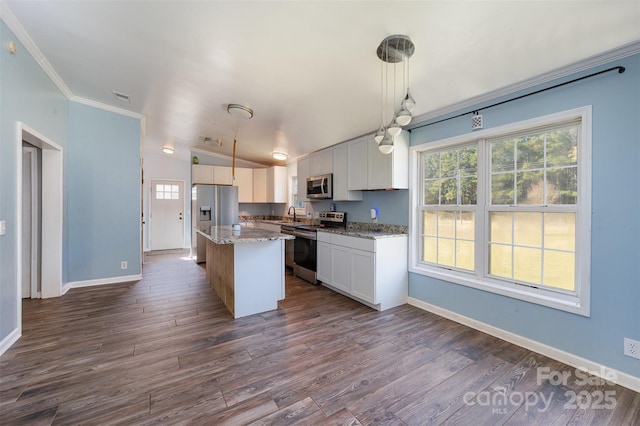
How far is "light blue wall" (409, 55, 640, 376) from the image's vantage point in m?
1.86

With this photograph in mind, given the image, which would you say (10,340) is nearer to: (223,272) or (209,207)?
(223,272)

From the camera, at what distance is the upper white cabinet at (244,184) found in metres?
6.67

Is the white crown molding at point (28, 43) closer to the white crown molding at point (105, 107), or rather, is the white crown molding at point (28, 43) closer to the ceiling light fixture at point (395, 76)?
the white crown molding at point (105, 107)

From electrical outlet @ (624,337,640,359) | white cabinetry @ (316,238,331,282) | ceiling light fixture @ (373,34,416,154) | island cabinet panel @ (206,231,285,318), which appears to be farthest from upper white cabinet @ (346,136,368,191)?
electrical outlet @ (624,337,640,359)

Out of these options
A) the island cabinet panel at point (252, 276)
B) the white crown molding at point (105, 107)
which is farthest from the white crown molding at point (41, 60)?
the island cabinet panel at point (252, 276)

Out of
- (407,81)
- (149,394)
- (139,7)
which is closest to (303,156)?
(407,81)

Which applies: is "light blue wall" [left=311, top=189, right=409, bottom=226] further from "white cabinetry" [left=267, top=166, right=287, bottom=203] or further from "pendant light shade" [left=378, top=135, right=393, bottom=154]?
"white cabinetry" [left=267, top=166, right=287, bottom=203]

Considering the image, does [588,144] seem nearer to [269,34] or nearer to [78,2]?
[269,34]

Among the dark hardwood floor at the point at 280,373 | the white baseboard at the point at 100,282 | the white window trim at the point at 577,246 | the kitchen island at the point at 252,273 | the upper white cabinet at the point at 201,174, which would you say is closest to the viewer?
the dark hardwood floor at the point at 280,373

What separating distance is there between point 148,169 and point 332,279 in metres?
6.23

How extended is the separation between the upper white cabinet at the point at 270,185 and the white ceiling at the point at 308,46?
9.22 ft

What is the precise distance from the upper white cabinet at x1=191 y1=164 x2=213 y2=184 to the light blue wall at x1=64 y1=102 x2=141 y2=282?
1.86 metres

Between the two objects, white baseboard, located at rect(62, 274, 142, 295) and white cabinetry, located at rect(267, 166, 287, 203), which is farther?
white cabinetry, located at rect(267, 166, 287, 203)

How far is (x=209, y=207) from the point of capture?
5.86 metres
